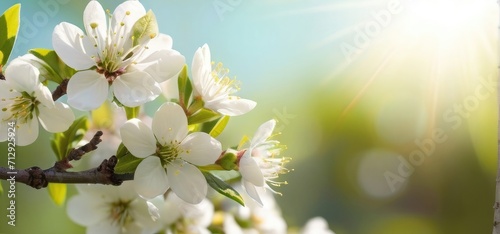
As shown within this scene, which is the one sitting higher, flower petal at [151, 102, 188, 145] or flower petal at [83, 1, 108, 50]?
flower petal at [83, 1, 108, 50]

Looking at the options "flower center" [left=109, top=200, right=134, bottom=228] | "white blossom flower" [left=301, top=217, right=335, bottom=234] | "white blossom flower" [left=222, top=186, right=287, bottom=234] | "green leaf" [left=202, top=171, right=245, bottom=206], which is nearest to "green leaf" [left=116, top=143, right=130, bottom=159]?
"green leaf" [left=202, top=171, right=245, bottom=206]

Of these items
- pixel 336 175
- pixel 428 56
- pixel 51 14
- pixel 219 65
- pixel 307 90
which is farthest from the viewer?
pixel 336 175

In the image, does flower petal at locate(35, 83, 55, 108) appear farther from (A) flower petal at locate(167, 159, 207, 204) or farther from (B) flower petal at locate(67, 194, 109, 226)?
(B) flower petal at locate(67, 194, 109, 226)

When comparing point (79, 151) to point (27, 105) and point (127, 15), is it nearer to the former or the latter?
point (27, 105)

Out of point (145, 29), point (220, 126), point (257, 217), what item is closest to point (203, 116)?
point (220, 126)

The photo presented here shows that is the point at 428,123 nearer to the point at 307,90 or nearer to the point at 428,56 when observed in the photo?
the point at 428,56

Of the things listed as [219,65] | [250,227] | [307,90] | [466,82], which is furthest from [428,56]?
[219,65]
